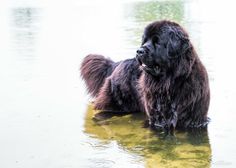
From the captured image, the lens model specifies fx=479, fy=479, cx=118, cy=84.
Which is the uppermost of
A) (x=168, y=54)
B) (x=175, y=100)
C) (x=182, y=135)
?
(x=168, y=54)

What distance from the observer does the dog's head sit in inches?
183

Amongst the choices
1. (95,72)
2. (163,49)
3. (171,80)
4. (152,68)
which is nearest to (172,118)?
(171,80)

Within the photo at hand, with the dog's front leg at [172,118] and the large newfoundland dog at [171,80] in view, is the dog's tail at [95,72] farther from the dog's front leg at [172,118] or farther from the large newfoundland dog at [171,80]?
the dog's front leg at [172,118]

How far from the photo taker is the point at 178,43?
4688 mm

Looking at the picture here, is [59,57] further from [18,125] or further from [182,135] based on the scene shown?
[182,135]

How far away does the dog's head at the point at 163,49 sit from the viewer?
466cm

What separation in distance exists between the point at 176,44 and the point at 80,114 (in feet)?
5.09

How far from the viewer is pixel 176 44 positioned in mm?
4668

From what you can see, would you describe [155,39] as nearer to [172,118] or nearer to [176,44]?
[176,44]

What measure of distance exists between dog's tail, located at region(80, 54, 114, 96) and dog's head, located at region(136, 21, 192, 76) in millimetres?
1505

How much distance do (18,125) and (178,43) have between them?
6.24ft

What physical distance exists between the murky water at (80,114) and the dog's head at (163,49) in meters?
0.70

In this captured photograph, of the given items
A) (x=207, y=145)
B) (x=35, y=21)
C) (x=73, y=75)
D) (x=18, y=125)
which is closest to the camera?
(x=207, y=145)

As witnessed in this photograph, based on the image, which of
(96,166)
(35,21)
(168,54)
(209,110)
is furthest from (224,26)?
(96,166)
